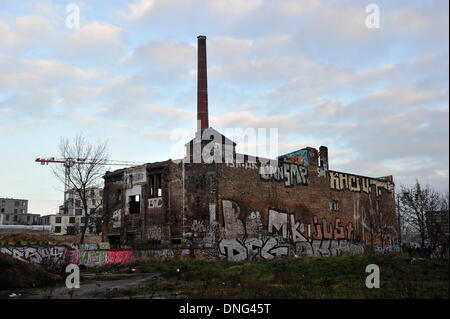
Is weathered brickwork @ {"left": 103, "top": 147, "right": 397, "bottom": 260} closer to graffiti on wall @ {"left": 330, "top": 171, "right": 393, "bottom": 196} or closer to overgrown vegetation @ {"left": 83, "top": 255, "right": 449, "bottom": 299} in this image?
graffiti on wall @ {"left": 330, "top": 171, "right": 393, "bottom": 196}

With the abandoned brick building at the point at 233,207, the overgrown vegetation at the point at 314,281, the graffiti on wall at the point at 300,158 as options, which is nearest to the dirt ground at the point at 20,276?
the overgrown vegetation at the point at 314,281

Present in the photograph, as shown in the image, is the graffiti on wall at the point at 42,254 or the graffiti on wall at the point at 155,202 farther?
the graffiti on wall at the point at 155,202

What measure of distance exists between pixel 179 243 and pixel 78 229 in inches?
2000

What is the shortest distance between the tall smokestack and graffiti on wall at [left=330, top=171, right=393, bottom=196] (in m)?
12.8

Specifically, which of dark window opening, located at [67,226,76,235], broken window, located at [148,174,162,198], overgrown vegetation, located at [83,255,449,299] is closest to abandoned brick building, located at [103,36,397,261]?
broken window, located at [148,174,162,198]

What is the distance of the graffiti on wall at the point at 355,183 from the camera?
35500 mm

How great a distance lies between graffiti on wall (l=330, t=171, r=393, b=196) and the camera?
116ft

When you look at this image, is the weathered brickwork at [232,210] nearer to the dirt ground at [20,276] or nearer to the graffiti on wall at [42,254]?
the graffiti on wall at [42,254]

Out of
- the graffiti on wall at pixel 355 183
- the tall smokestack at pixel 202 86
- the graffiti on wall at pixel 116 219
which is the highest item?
the tall smokestack at pixel 202 86

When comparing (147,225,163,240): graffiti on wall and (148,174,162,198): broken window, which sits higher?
(148,174,162,198): broken window

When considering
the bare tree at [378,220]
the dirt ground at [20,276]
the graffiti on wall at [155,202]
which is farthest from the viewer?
the bare tree at [378,220]

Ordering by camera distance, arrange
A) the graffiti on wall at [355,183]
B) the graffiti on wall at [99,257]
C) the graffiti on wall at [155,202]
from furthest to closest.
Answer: the graffiti on wall at [355,183]
the graffiti on wall at [155,202]
the graffiti on wall at [99,257]

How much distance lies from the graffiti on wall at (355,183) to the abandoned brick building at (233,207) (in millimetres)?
98

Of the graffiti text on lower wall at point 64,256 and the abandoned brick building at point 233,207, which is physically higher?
the abandoned brick building at point 233,207
